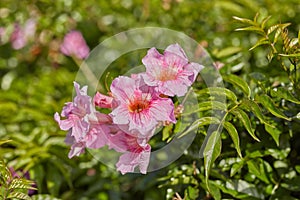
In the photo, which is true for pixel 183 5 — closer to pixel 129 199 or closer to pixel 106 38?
pixel 106 38

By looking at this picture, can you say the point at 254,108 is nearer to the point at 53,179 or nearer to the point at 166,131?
the point at 166,131

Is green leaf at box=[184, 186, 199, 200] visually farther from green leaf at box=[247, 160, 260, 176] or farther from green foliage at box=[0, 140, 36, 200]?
green foliage at box=[0, 140, 36, 200]

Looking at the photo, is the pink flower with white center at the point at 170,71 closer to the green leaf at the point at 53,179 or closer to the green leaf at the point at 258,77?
the green leaf at the point at 258,77

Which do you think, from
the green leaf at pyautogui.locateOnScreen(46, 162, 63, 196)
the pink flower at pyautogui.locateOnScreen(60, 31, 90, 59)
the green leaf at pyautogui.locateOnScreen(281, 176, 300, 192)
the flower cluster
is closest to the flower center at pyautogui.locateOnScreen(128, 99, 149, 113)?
the flower cluster

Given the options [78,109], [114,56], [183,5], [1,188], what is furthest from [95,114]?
[183,5]

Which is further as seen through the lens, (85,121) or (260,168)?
(260,168)

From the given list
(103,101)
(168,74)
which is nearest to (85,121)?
(103,101)

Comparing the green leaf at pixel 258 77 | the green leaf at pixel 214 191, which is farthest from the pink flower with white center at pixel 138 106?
the green leaf at pixel 258 77
